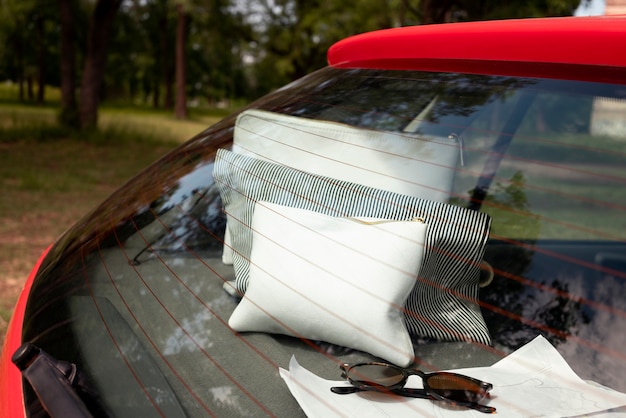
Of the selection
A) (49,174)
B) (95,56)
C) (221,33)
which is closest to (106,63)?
(221,33)

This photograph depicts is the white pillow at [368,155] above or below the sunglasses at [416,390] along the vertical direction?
above

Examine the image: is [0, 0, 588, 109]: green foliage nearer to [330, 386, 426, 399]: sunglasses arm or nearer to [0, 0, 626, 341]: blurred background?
[0, 0, 626, 341]: blurred background

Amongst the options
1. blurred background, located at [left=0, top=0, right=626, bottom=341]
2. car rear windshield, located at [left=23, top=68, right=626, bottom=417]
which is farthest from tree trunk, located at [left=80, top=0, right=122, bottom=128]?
car rear windshield, located at [left=23, top=68, right=626, bottom=417]

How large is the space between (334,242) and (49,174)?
27.9 feet

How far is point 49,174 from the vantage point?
8812 mm

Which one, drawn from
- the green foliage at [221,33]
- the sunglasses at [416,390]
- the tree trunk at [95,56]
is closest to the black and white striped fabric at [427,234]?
the sunglasses at [416,390]

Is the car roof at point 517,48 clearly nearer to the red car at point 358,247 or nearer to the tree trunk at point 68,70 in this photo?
the red car at point 358,247

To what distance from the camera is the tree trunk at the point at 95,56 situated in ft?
40.3

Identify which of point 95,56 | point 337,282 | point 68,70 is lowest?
point 68,70

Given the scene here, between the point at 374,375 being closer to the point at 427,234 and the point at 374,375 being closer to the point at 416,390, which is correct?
the point at 416,390

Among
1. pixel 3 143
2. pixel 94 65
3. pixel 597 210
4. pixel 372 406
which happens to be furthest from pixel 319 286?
pixel 94 65

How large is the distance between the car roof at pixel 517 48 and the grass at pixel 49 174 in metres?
→ 2.94

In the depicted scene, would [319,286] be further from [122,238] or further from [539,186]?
[122,238]

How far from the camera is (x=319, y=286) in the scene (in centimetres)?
115
